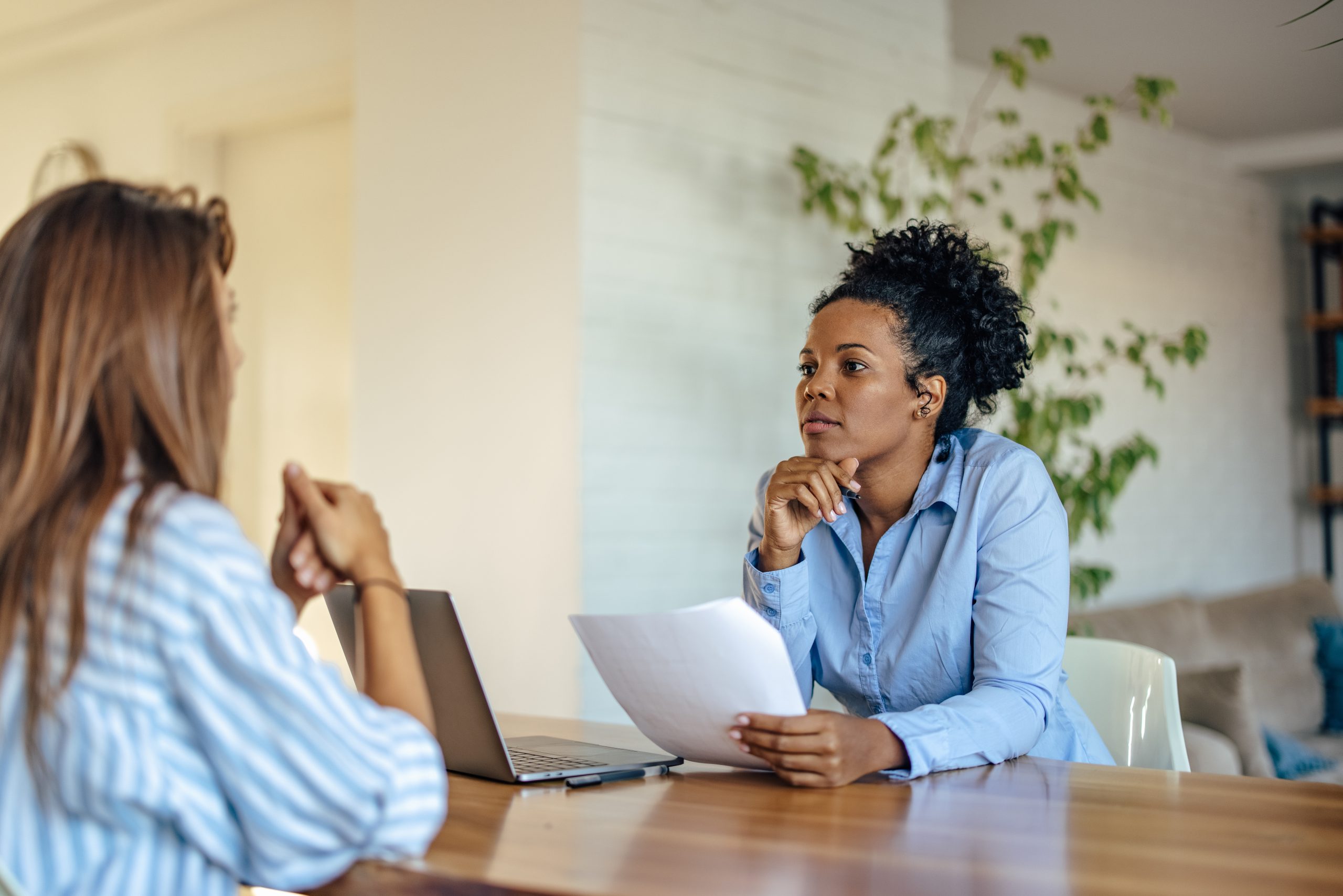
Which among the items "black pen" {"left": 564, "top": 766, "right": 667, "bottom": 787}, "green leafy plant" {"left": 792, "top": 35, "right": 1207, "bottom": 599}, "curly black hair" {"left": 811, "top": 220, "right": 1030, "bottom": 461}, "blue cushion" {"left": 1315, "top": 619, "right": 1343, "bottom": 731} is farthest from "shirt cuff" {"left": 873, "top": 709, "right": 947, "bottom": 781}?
"blue cushion" {"left": 1315, "top": 619, "right": 1343, "bottom": 731}

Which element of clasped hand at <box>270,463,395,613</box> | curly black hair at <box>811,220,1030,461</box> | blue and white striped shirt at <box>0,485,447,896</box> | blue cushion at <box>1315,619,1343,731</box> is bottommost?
blue cushion at <box>1315,619,1343,731</box>

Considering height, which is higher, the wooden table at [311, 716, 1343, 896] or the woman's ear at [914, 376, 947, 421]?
the woman's ear at [914, 376, 947, 421]

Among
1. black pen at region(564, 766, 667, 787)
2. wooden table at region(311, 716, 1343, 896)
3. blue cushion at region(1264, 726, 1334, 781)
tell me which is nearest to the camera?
wooden table at region(311, 716, 1343, 896)

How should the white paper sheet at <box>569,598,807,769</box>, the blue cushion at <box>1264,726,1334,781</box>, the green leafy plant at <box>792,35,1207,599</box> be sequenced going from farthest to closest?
the blue cushion at <box>1264,726,1334,781</box>
the green leafy plant at <box>792,35,1207,599</box>
the white paper sheet at <box>569,598,807,769</box>

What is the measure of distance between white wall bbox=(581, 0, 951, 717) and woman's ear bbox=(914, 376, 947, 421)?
93 cm

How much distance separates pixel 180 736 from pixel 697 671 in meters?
0.55

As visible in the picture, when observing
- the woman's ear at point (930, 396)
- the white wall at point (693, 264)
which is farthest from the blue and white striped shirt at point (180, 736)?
the white wall at point (693, 264)

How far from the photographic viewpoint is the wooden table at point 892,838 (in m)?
0.95

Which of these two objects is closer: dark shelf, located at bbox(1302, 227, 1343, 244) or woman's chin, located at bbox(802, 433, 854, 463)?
woman's chin, located at bbox(802, 433, 854, 463)

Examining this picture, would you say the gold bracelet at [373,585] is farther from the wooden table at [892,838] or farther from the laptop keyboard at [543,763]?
the laptop keyboard at [543,763]

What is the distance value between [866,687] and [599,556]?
1.01 metres

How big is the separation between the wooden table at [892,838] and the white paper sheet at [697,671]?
53 mm

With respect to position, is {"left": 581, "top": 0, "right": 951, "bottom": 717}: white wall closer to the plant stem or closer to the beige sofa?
the plant stem

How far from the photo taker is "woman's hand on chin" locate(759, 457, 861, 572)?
166 cm
